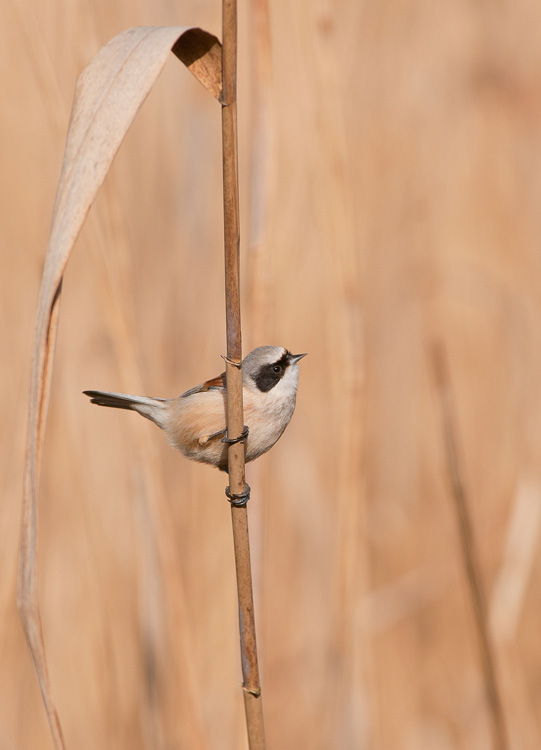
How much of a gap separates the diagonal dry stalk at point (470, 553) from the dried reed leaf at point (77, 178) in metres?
1.51

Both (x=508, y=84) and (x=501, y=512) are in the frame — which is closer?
(x=501, y=512)

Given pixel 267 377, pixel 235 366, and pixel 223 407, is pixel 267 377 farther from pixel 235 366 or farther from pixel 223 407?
pixel 235 366

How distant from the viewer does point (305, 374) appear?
10.9ft

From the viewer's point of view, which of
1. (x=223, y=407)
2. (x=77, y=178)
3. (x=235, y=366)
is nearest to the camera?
(x=77, y=178)

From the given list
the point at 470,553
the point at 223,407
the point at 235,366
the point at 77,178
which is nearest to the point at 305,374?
the point at 470,553

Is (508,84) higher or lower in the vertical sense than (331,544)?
higher

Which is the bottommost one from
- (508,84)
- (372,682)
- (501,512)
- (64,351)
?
(372,682)

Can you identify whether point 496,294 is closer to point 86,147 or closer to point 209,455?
point 209,455

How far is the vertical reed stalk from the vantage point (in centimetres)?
104

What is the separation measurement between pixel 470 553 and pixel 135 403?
1127 mm

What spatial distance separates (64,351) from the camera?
2.63 metres

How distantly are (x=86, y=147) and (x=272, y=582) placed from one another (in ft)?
8.20

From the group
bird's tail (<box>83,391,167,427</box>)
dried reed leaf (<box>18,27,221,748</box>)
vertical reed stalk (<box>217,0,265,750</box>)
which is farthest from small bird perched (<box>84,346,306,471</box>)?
dried reed leaf (<box>18,27,221,748</box>)

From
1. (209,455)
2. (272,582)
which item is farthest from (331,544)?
(209,455)
